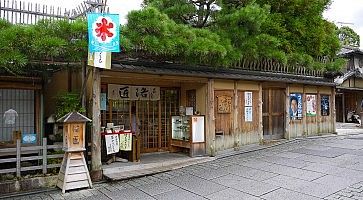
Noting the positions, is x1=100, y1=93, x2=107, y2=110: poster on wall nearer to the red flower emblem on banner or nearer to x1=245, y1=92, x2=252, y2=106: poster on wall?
the red flower emblem on banner

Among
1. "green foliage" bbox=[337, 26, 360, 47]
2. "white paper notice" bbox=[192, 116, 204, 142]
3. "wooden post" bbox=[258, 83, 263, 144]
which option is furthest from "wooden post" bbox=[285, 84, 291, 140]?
→ "green foliage" bbox=[337, 26, 360, 47]

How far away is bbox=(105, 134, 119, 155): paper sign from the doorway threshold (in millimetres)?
435

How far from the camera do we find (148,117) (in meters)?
11.3

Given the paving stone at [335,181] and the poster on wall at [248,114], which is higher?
the poster on wall at [248,114]

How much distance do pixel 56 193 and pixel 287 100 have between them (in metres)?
10.3

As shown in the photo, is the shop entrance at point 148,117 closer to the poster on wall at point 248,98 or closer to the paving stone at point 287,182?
the poster on wall at point 248,98

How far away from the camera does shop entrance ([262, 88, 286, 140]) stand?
13.7 meters

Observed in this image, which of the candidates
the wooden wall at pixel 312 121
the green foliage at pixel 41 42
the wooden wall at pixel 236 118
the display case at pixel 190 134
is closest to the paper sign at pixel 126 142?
the display case at pixel 190 134

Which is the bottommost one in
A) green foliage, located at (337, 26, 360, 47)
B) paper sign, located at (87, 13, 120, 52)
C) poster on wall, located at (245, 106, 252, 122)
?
poster on wall, located at (245, 106, 252, 122)

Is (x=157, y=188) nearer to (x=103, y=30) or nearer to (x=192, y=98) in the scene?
(x=103, y=30)

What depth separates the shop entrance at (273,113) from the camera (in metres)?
13.7

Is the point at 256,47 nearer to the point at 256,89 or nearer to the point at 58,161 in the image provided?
the point at 256,89

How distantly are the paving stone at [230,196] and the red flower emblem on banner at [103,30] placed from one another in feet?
14.5

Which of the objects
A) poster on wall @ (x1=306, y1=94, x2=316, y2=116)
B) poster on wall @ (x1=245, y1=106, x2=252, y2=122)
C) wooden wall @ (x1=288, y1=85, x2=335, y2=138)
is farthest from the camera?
poster on wall @ (x1=306, y1=94, x2=316, y2=116)
